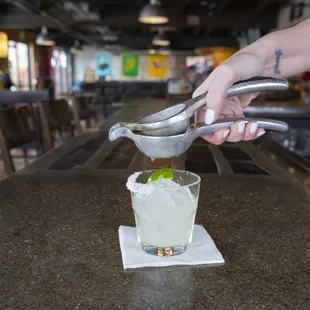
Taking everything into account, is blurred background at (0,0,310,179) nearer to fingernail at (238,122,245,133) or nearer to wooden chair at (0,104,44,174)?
wooden chair at (0,104,44,174)

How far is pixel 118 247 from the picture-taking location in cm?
68

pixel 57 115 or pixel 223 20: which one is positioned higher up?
pixel 223 20

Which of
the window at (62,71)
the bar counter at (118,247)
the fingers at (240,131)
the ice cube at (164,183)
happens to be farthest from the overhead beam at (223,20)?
the ice cube at (164,183)

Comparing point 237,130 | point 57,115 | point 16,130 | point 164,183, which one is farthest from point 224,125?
point 57,115

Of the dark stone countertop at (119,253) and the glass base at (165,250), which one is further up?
the glass base at (165,250)

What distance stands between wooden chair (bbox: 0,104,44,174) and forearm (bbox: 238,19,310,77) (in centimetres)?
125

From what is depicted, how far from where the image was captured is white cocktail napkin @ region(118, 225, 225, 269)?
0.62 meters

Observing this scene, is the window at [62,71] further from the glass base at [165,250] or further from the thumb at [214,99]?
the glass base at [165,250]

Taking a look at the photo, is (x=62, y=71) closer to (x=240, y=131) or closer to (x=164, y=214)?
(x=240, y=131)

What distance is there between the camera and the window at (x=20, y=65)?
12.7m

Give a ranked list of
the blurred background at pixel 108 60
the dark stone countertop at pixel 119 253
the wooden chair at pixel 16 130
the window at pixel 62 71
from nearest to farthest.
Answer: the dark stone countertop at pixel 119 253 < the wooden chair at pixel 16 130 < the blurred background at pixel 108 60 < the window at pixel 62 71

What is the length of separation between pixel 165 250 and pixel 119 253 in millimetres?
79

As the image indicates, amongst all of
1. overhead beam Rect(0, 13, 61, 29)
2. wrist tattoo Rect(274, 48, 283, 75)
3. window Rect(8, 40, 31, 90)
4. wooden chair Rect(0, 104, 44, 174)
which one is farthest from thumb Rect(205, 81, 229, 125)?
window Rect(8, 40, 31, 90)

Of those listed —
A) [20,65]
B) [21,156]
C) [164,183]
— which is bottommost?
[21,156]
